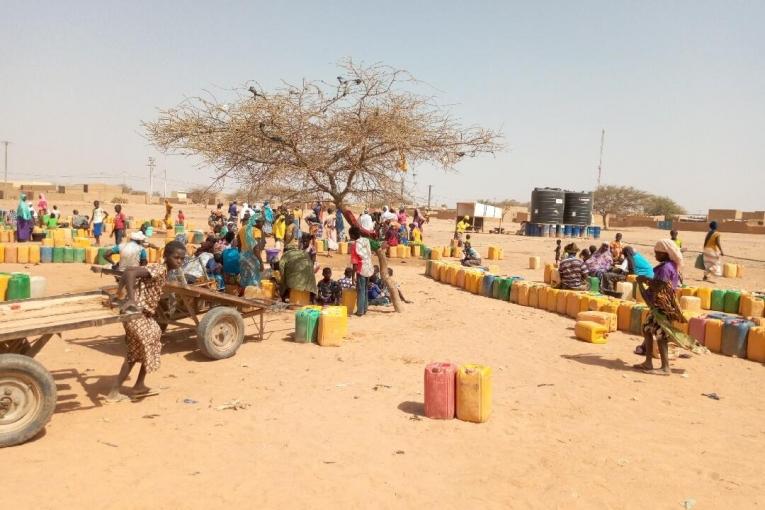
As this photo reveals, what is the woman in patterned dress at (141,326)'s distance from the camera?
594cm

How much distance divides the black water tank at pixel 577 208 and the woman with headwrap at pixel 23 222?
2945 centimetres

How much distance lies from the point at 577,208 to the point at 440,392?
34748mm

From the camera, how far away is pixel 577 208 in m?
38.4

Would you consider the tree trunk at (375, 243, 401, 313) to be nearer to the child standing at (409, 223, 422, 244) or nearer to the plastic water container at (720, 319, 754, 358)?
the plastic water container at (720, 319, 754, 358)

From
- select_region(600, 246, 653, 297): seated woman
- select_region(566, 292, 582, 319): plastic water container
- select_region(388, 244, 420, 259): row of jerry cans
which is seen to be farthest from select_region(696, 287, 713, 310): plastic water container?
select_region(388, 244, 420, 259): row of jerry cans

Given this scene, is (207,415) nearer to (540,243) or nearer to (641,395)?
(641,395)

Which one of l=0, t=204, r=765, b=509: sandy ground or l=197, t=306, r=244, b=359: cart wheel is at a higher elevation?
l=197, t=306, r=244, b=359: cart wheel

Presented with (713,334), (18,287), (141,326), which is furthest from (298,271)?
(713,334)

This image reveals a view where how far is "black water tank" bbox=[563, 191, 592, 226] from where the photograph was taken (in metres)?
38.4

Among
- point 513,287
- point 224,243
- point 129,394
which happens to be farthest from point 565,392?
point 224,243

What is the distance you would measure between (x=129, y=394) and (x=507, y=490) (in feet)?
13.1

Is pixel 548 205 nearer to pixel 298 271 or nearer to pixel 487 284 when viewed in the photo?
pixel 487 284

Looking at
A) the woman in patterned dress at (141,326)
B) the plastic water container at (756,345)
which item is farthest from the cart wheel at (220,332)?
the plastic water container at (756,345)

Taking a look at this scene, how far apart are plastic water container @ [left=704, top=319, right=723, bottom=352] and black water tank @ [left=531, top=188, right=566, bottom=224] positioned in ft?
94.5
